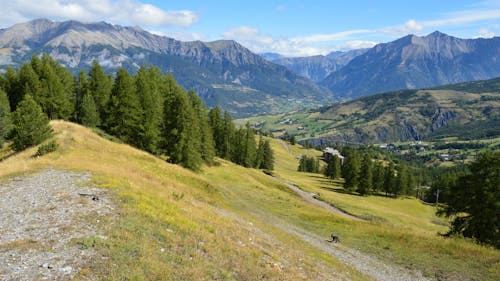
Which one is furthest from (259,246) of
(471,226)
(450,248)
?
(471,226)

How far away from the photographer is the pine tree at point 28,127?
38.8 m

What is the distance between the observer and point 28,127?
38.9 meters

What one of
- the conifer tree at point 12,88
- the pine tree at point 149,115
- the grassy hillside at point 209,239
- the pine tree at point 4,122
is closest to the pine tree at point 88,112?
the pine tree at point 149,115

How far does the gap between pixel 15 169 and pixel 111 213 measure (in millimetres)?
17544

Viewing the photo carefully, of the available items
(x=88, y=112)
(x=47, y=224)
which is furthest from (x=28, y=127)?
(x=47, y=224)

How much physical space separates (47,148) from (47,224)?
23.3 meters

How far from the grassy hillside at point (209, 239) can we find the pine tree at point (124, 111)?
23.5ft

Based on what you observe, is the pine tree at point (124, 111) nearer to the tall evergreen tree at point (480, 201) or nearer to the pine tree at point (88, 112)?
the pine tree at point (88, 112)

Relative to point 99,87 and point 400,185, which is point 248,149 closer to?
point 99,87

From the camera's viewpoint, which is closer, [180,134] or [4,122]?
[4,122]

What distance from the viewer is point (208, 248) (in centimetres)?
1612

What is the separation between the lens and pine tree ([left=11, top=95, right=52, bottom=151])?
38750 mm

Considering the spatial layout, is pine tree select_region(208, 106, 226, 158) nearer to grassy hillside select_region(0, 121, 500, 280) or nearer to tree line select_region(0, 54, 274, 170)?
tree line select_region(0, 54, 274, 170)

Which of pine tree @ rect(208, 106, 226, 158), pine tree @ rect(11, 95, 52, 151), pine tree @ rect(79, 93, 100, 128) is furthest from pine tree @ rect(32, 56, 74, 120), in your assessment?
pine tree @ rect(208, 106, 226, 158)
